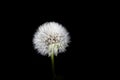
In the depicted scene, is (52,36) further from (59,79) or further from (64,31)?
(59,79)

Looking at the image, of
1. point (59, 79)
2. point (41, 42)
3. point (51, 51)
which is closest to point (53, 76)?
point (59, 79)

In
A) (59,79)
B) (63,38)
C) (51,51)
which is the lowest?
(59,79)

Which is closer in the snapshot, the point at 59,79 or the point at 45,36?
the point at 59,79

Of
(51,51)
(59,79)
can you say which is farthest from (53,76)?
(51,51)

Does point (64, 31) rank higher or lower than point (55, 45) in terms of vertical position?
higher
